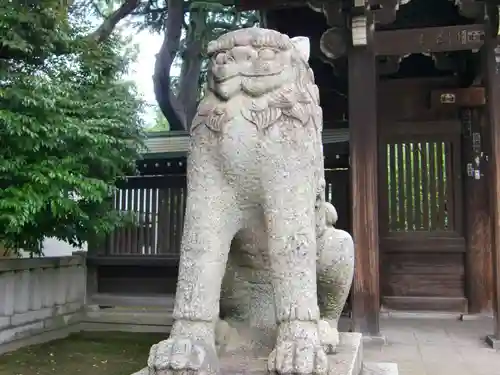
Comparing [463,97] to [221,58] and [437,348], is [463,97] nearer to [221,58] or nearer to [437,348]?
[437,348]

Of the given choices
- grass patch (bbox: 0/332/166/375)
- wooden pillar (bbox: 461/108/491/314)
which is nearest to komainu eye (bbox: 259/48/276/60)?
grass patch (bbox: 0/332/166/375)

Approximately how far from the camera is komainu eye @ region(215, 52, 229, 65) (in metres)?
2.06

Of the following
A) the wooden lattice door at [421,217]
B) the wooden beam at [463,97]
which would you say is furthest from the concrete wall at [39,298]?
the wooden beam at [463,97]

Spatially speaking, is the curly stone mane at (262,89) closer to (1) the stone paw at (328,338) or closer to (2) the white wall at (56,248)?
(1) the stone paw at (328,338)

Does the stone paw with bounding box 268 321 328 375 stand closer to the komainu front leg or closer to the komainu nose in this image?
the komainu front leg

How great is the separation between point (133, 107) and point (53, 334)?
2.90m

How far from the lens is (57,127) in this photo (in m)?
5.14

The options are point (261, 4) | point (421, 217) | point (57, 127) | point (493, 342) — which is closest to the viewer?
point (493, 342)

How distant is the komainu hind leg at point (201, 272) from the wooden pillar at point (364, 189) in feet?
11.2

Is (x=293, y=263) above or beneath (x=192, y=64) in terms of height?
beneath

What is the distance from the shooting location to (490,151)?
5285mm

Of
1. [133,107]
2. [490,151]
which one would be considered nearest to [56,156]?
[133,107]

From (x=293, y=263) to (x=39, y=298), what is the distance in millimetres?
5505

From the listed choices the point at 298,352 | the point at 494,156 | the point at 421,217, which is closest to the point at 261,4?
the point at 494,156
